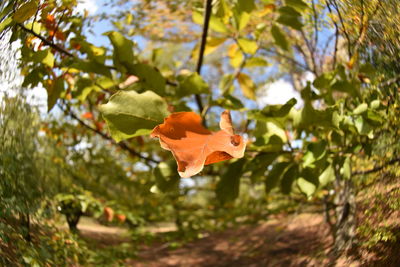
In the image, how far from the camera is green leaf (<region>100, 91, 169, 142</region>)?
0.47 m

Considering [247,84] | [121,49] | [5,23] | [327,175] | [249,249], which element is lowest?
[249,249]

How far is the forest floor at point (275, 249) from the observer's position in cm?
44

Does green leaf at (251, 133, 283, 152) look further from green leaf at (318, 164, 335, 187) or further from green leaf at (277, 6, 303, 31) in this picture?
green leaf at (277, 6, 303, 31)

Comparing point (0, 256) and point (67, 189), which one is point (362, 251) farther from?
point (67, 189)

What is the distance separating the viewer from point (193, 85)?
2.43 ft

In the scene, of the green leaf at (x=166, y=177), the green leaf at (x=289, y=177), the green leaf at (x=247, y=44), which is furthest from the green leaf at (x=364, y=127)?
the green leaf at (x=247, y=44)

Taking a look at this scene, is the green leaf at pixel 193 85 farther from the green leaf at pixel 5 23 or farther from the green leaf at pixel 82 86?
the green leaf at pixel 5 23

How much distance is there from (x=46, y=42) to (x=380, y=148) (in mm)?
587

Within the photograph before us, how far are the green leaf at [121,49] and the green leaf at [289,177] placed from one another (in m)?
0.42

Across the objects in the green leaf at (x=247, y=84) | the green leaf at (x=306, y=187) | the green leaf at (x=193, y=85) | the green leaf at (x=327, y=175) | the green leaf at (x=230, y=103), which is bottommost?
the green leaf at (x=247, y=84)

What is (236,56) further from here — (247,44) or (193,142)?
(193,142)

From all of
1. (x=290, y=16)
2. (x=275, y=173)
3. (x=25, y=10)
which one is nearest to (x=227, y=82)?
(x=290, y=16)

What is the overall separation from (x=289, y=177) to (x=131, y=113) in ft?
1.45

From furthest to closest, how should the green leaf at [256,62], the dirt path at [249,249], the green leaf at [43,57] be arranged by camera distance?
1. the dirt path at [249,249]
2. the green leaf at [256,62]
3. the green leaf at [43,57]
